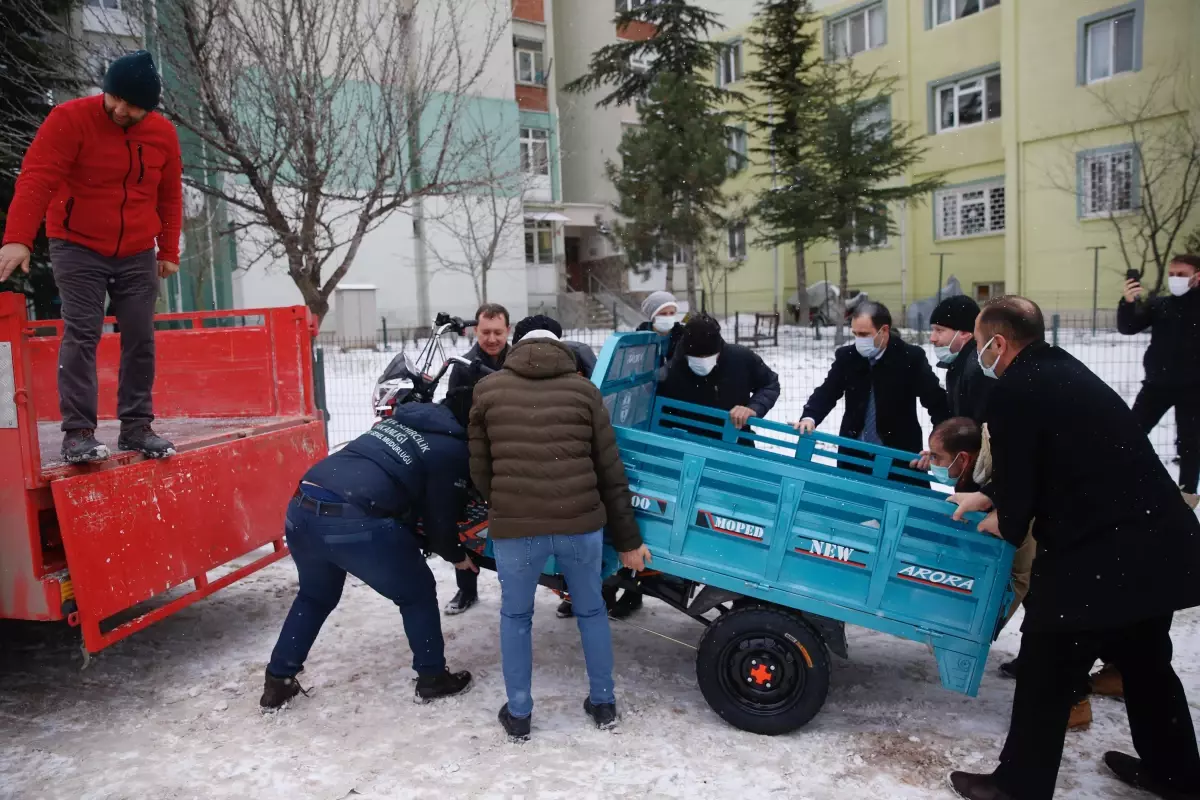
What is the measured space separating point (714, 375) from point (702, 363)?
171 millimetres

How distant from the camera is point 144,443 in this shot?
3975 mm

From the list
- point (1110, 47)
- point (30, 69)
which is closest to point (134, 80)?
point (30, 69)

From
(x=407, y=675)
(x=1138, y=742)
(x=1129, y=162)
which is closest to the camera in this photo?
(x=1138, y=742)

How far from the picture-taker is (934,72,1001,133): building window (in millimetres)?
22125

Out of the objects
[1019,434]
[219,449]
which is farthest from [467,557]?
[1019,434]

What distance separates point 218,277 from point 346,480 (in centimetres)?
2085

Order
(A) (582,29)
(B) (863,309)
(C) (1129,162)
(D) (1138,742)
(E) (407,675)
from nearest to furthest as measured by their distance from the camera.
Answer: (D) (1138,742), (E) (407,675), (B) (863,309), (C) (1129,162), (A) (582,29)

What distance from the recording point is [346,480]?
365 cm

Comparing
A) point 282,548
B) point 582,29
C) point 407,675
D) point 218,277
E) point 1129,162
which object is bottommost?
point 407,675

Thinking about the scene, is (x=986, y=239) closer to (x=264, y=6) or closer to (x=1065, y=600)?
(x=264, y=6)

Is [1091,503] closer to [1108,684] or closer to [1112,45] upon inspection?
[1108,684]

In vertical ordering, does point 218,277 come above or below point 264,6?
below

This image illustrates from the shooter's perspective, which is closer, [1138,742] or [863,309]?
[1138,742]

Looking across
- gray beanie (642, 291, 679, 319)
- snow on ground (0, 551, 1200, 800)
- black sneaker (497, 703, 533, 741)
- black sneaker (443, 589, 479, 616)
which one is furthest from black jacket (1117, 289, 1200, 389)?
black sneaker (497, 703, 533, 741)
